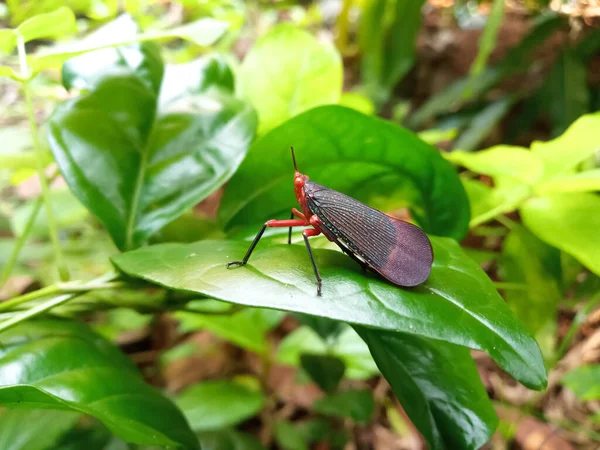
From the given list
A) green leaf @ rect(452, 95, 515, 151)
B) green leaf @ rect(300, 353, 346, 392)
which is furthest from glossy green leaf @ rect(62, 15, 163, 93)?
green leaf @ rect(452, 95, 515, 151)

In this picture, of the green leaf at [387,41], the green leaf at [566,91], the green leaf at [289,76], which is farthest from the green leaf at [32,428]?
the green leaf at [387,41]

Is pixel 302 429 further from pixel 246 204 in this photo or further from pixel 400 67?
pixel 400 67

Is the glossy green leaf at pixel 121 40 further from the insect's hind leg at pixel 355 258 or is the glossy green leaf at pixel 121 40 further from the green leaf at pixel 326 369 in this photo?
the green leaf at pixel 326 369

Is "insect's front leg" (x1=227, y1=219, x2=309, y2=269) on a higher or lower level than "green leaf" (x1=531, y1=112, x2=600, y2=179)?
lower

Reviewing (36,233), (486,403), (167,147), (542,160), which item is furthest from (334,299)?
(36,233)

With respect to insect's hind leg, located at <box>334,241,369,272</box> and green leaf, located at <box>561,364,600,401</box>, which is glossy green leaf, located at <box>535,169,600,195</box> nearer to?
insect's hind leg, located at <box>334,241,369,272</box>

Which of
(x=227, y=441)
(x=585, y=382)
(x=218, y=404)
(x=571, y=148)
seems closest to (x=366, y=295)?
(x=571, y=148)

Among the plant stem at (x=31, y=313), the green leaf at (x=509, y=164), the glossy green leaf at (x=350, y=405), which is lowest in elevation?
the glossy green leaf at (x=350, y=405)
